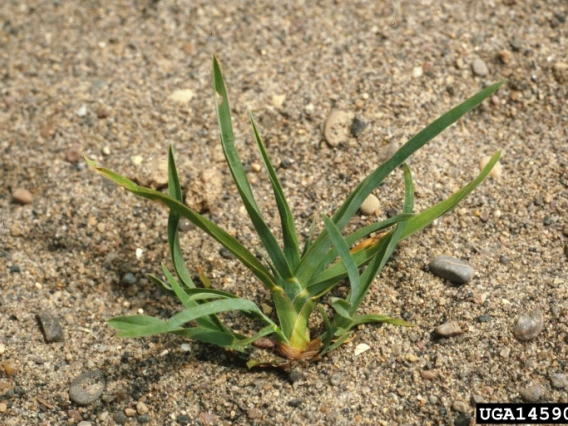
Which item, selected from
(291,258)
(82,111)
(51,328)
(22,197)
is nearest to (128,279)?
(51,328)

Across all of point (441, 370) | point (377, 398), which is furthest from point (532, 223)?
point (377, 398)

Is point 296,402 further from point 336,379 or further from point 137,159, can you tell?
Answer: point 137,159

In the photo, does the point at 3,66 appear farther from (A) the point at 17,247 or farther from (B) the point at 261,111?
(B) the point at 261,111

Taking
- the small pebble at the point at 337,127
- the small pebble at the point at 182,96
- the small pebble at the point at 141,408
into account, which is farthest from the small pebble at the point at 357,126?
the small pebble at the point at 141,408

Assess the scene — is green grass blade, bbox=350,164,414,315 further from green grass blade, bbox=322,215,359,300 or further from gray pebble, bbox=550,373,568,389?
gray pebble, bbox=550,373,568,389

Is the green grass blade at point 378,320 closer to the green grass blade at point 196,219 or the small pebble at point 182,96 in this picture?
the green grass blade at point 196,219

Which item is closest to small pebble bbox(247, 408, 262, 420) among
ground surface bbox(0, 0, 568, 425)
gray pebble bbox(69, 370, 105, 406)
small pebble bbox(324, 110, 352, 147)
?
ground surface bbox(0, 0, 568, 425)
